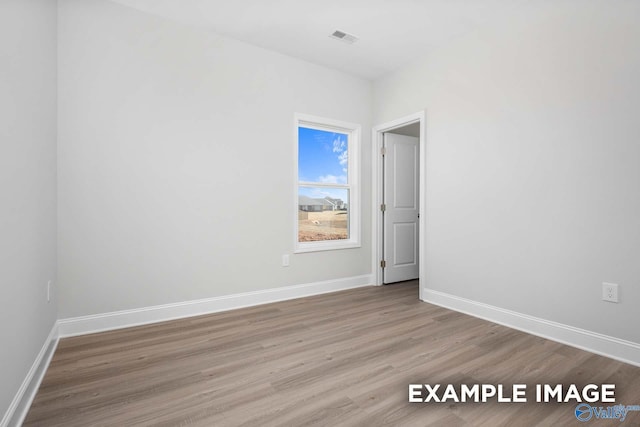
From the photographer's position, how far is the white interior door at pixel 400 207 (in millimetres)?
4355

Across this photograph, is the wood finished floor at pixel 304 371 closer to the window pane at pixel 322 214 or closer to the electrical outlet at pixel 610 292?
the electrical outlet at pixel 610 292

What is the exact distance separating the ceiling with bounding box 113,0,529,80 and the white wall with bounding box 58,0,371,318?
0.19 metres

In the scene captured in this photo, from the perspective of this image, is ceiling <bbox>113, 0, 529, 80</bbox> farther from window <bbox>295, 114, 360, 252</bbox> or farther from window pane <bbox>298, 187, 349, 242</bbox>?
window pane <bbox>298, 187, 349, 242</bbox>

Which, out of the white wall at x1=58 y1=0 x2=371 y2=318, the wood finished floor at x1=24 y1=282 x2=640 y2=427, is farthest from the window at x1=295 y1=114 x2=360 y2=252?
the wood finished floor at x1=24 y1=282 x2=640 y2=427

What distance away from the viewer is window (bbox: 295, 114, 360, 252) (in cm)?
392

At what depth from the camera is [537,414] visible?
1.59 meters

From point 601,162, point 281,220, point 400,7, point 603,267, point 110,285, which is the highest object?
point 400,7

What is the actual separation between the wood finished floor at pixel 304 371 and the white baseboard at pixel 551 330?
0.10 metres

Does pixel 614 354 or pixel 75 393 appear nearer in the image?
pixel 75 393

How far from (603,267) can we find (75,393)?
346 centimetres

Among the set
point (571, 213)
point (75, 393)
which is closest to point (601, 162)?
point (571, 213)

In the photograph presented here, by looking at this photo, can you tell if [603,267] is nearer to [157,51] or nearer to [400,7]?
[400,7]

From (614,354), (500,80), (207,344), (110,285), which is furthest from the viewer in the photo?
(500,80)

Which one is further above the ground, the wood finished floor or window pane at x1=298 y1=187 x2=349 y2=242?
window pane at x1=298 y1=187 x2=349 y2=242
